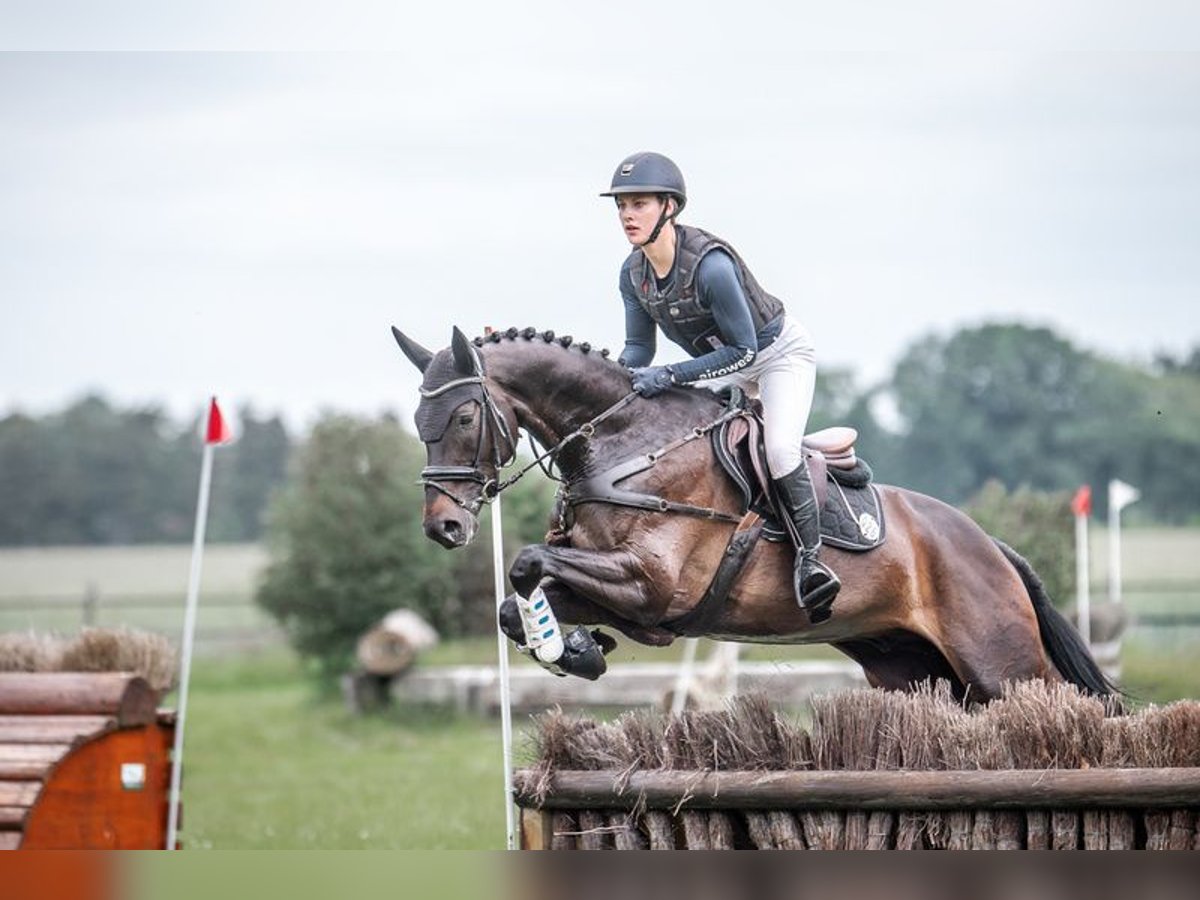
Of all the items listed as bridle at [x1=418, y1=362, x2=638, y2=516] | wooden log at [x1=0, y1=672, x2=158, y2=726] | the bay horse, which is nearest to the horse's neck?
the bay horse

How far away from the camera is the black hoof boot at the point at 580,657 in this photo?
18.4 feet

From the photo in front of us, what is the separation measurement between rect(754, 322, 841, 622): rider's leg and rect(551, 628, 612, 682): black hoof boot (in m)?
0.74

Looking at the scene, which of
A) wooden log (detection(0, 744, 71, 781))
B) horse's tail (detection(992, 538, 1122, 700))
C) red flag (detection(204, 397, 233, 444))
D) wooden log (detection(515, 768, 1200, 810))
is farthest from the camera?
red flag (detection(204, 397, 233, 444))

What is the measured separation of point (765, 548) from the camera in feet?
19.8

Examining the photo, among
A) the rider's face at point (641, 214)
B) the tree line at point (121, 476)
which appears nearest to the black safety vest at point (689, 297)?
the rider's face at point (641, 214)

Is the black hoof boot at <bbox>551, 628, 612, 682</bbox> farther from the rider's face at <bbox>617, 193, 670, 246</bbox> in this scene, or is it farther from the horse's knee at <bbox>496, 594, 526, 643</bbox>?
the rider's face at <bbox>617, 193, 670, 246</bbox>

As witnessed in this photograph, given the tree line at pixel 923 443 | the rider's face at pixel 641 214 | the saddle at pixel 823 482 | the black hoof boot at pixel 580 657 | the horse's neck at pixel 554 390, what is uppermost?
the tree line at pixel 923 443

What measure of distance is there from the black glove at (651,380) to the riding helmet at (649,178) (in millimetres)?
538

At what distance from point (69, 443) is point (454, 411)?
33.2 m

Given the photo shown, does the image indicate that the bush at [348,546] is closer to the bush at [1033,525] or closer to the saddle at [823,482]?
the bush at [1033,525]

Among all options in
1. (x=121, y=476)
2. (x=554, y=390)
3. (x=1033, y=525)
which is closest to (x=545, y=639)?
(x=554, y=390)

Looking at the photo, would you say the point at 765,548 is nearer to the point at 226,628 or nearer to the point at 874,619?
the point at 874,619

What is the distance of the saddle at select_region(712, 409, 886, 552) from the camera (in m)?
6.05

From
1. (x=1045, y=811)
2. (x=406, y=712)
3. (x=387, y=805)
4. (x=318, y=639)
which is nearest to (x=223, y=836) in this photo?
(x=387, y=805)
